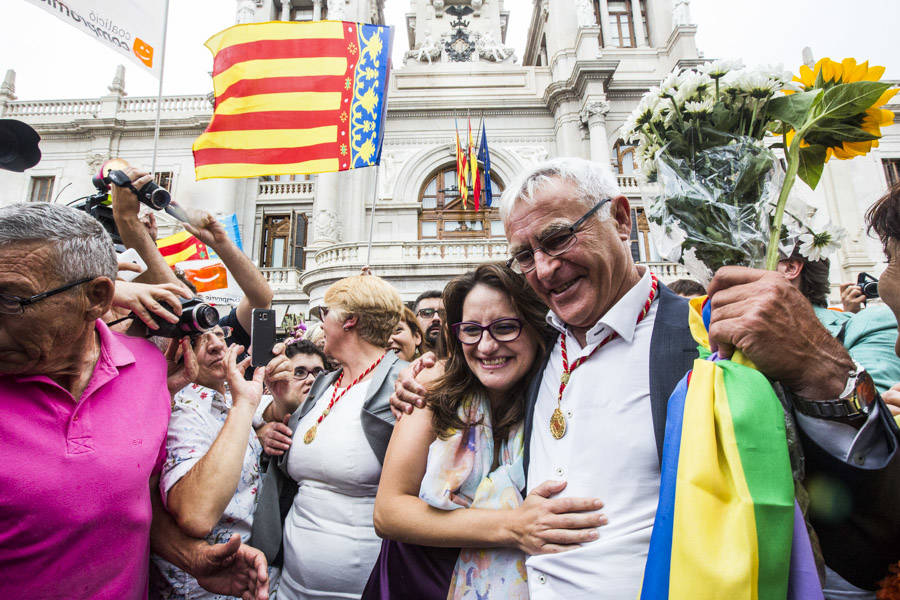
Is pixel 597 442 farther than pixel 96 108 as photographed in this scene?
No

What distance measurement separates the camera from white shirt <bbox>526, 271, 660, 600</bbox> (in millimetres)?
1338

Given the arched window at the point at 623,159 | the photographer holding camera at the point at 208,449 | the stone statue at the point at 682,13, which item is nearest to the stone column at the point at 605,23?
the stone statue at the point at 682,13

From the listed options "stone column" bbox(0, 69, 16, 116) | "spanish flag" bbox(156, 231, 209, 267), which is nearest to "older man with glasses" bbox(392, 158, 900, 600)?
"spanish flag" bbox(156, 231, 209, 267)

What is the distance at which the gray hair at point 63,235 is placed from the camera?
4.89 feet

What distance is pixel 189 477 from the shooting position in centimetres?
179

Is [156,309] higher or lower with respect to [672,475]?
higher

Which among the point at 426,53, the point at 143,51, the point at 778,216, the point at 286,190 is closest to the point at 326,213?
the point at 286,190

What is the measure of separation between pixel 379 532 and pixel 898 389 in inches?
68.2

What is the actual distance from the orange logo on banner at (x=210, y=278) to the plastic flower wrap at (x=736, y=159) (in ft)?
30.7

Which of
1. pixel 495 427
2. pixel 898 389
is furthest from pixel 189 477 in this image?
pixel 898 389

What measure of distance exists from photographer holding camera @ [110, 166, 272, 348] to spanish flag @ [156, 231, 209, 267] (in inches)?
293

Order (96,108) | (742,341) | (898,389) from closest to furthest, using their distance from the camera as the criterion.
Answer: (742,341)
(898,389)
(96,108)

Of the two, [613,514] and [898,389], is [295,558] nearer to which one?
[613,514]

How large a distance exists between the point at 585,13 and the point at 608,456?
21.7 m
